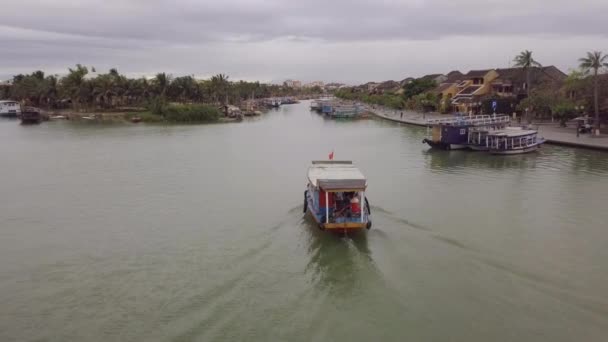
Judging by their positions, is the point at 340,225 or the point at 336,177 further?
the point at 336,177

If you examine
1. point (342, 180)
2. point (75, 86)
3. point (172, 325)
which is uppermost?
point (75, 86)

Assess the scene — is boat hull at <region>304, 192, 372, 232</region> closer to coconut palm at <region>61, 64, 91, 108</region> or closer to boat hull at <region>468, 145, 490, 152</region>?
boat hull at <region>468, 145, 490, 152</region>

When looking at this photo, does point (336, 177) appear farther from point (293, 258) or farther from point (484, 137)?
point (484, 137)

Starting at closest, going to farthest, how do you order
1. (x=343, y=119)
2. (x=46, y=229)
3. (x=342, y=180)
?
(x=342, y=180) → (x=46, y=229) → (x=343, y=119)

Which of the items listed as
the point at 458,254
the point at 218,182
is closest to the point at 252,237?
the point at 458,254

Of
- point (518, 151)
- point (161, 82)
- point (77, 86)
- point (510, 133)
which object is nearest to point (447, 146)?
point (510, 133)

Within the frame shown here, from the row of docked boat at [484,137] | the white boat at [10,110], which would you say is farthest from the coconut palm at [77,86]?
the row of docked boat at [484,137]

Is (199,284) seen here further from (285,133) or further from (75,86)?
(75,86)
